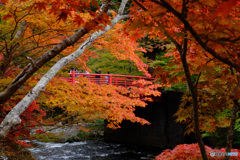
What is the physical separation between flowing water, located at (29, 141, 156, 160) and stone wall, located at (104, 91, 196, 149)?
956 mm

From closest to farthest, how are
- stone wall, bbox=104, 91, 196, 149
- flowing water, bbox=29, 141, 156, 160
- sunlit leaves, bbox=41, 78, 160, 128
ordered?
sunlit leaves, bbox=41, 78, 160, 128 < flowing water, bbox=29, 141, 156, 160 < stone wall, bbox=104, 91, 196, 149

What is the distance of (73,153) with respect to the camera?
496 inches

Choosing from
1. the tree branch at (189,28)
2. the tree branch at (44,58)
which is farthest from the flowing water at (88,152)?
the tree branch at (189,28)

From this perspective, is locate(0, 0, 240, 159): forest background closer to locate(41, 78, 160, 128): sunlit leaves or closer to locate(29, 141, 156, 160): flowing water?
locate(41, 78, 160, 128): sunlit leaves

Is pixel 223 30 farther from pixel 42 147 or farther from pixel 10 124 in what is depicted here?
pixel 42 147

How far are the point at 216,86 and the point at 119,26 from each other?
515 cm

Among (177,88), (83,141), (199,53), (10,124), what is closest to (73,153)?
(83,141)

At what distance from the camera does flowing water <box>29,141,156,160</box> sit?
11.8 m

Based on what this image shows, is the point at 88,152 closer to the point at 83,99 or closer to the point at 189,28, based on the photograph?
the point at 83,99

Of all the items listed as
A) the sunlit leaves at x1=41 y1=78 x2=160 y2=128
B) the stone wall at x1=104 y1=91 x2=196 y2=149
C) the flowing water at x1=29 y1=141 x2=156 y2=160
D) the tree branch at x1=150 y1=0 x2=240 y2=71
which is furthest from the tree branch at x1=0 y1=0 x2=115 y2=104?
the stone wall at x1=104 y1=91 x2=196 y2=149

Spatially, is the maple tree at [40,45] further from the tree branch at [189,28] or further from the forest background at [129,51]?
the tree branch at [189,28]

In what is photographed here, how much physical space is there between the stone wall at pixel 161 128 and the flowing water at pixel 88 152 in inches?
37.6

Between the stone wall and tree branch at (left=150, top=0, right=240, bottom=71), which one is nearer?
tree branch at (left=150, top=0, right=240, bottom=71)

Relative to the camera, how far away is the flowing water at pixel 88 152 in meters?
11.8
